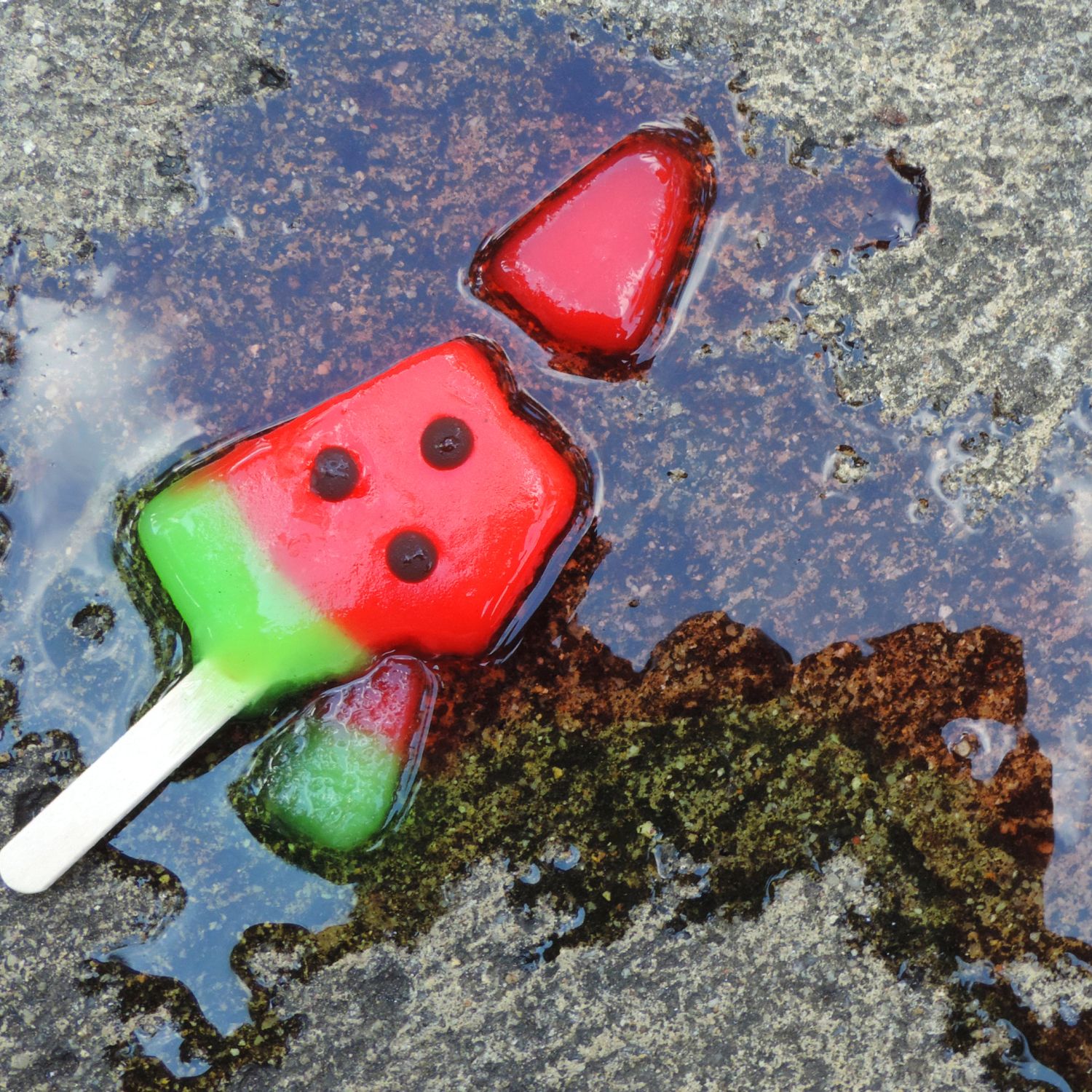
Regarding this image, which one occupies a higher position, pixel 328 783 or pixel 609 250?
pixel 609 250

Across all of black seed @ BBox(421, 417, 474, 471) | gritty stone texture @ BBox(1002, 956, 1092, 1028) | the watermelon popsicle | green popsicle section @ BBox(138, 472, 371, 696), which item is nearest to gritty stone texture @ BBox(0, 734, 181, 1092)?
the watermelon popsicle

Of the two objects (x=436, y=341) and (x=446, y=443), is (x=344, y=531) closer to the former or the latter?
(x=446, y=443)

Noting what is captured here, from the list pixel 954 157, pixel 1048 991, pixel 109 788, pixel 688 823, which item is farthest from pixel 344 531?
pixel 1048 991

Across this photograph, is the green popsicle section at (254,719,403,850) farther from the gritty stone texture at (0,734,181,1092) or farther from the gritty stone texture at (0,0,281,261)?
the gritty stone texture at (0,0,281,261)

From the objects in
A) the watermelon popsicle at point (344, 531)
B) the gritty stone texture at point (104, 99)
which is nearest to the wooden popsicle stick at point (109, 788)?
the watermelon popsicle at point (344, 531)

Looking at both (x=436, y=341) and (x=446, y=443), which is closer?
(x=446, y=443)

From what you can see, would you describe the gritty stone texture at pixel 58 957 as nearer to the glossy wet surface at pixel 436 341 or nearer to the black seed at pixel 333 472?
the glossy wet surface at pixel 436 341

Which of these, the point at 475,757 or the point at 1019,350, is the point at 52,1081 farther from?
the point at 1019,350
